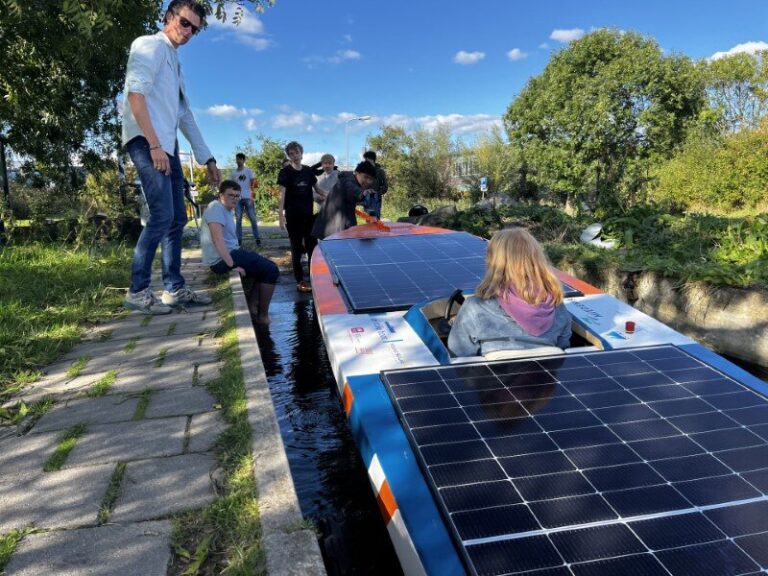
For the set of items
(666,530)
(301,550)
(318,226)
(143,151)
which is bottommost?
(301,550)

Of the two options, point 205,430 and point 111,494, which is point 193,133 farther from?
point 111,494

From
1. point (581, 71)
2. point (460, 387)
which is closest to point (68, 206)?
point (460, 387)

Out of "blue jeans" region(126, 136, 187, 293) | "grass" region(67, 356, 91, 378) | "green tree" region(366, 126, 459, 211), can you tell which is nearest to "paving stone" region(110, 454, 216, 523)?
"grass" region(67, 356, 91, 378)

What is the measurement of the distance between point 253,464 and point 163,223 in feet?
9.39

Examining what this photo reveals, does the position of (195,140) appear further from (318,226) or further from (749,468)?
(749,468)

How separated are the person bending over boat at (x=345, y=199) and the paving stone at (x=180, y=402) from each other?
13.4ft

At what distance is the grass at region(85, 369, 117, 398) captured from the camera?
3.32 m

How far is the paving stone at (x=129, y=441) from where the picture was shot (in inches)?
103

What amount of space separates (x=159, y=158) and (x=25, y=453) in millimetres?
2463

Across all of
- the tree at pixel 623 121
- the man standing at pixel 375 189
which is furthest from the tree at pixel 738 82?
the man standing at pixel 375 189

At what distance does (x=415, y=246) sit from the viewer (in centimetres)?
574

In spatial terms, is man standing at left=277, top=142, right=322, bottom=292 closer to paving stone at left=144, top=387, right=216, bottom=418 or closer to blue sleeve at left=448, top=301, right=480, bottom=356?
paving stone at left=144, top=387, right=216, bottom=418

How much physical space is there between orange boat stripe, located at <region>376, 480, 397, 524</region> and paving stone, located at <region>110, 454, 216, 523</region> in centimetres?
76

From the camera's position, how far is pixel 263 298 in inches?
234
